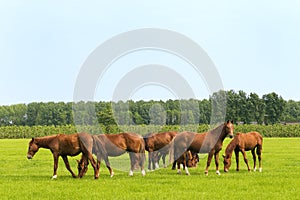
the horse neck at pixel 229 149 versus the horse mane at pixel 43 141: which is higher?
the horse mane at pixel 43 141

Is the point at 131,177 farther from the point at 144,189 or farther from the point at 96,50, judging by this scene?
the point at 96,50

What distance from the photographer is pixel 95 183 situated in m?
15.1

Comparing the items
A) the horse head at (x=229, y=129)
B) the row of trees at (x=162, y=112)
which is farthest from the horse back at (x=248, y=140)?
the row of trees at (x=162, y=112)

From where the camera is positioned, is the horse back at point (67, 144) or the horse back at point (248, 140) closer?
the horse back at point (67, 144)

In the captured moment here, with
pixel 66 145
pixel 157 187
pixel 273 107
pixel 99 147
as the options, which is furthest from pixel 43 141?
pixel 273 107

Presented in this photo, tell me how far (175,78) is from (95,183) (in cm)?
1154

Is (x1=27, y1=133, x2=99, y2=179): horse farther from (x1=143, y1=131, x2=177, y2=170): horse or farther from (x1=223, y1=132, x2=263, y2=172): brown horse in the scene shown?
(x1=223, y1=132, x2=263, y2=172): brown horse

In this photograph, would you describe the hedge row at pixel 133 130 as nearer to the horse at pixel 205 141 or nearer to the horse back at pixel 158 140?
the horse back at pixel 158 140

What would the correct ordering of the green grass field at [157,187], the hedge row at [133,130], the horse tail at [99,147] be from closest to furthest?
the green grass field at [157,187]
the horse tail at [99,147]
the hedge row at [133,130]

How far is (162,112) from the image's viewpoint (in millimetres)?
74812

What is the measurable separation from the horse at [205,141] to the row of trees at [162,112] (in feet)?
101

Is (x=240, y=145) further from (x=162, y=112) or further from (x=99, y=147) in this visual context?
(x=162, y=112)

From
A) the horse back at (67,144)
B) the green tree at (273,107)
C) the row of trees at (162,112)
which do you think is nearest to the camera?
the horse back at (67,144)

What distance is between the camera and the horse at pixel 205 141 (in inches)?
717
